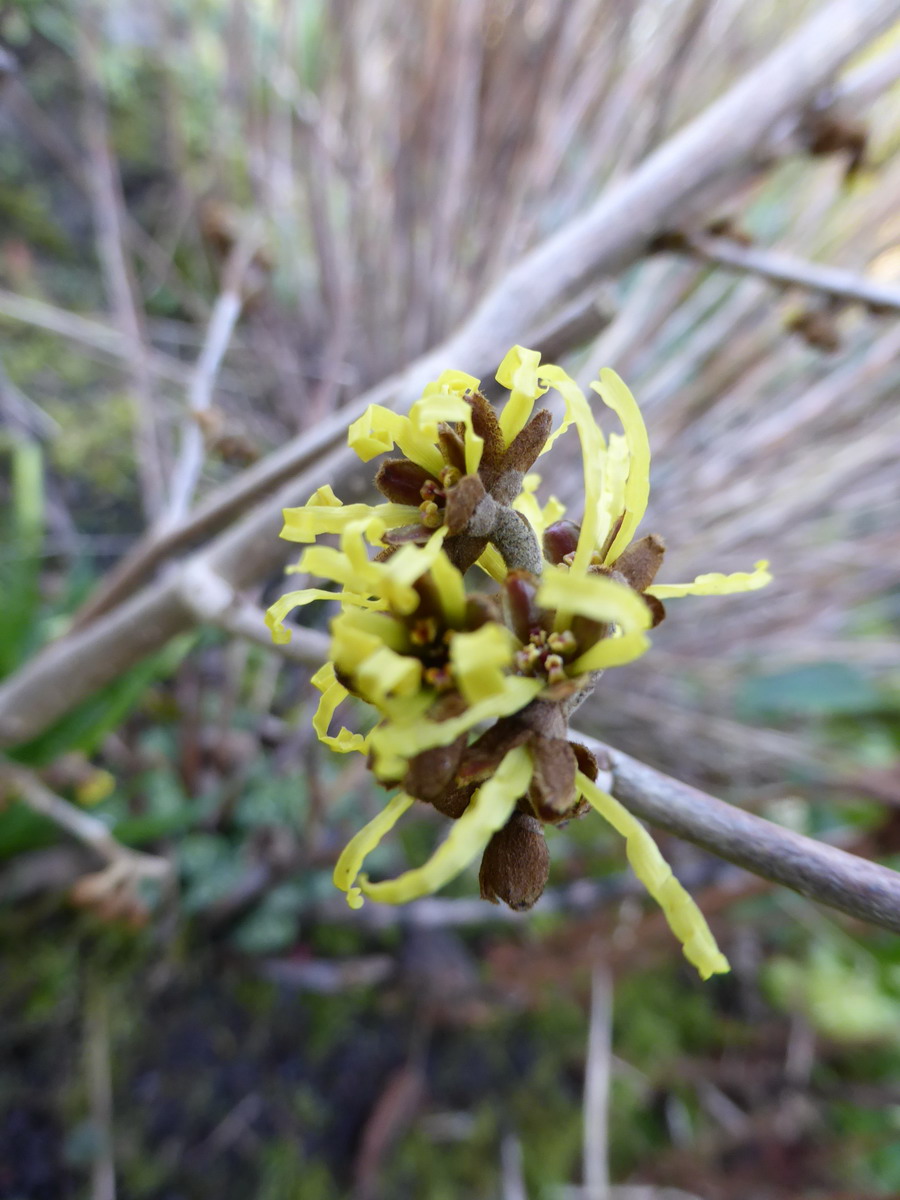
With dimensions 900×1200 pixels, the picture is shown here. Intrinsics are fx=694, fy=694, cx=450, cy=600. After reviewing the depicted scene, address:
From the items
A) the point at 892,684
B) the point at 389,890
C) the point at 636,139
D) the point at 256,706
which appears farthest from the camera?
the point at 892,684

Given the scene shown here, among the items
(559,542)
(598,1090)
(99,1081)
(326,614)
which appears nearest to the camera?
(559,542)

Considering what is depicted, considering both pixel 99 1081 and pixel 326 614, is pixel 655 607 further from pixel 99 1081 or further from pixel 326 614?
pixel 99 1081

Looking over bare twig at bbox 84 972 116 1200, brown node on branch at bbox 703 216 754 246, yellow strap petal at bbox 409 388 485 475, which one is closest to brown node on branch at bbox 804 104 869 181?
brown node on branch at bbox 703 216 754 246

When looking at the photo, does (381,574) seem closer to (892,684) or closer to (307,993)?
(307,993)

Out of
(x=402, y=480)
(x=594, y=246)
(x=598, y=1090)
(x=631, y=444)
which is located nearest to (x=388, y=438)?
(x=402, y=480)

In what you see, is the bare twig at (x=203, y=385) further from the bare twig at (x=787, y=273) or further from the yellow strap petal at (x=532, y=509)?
the bare twig at (x=787, y=273)

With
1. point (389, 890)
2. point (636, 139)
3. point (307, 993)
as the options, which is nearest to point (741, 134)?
point (636, 139)
